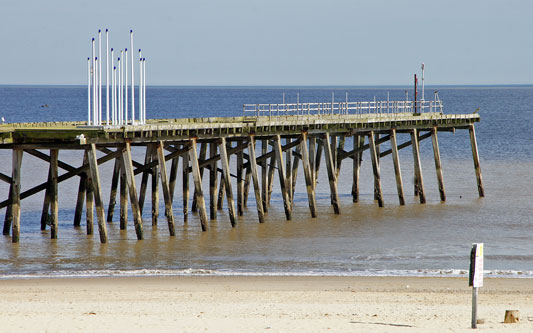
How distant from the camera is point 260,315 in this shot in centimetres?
1834

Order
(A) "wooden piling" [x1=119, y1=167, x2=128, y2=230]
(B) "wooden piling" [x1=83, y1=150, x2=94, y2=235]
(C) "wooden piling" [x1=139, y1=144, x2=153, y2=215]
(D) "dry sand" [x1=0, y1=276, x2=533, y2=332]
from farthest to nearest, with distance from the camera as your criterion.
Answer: (C) "wooden piling" [x1=139, y1=144, x2=153, y2=215] < (A) "wooden piling" [x1=119, y1=167, x2=128, y2=230] < (B) "wooden piling" [x1=83, y1=150, x2=94, y2=235] < (D) "dry sand" [x1=0, y1=276, x2=533, y2=332]

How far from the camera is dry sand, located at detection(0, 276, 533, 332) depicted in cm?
1719

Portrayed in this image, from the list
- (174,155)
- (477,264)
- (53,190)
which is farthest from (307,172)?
(477,264)

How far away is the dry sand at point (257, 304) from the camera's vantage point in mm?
17188

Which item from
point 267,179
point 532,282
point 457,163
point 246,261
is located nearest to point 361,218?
point 267,179

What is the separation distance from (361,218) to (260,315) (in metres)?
18.0

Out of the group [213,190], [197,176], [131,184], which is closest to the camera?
[131,184]

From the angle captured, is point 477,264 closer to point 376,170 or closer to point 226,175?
point 226,175

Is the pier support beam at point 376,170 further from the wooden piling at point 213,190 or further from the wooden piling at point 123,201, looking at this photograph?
the wooden piling at point 123,201

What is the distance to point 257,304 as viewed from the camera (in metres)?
19.9

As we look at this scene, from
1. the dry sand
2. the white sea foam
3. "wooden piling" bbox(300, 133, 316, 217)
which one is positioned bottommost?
the white sea foam

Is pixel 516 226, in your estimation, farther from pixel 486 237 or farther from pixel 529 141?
pixel 529 141

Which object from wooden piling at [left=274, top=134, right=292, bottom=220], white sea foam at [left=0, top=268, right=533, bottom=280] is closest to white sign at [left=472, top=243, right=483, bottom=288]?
white sea foam at [left=0, top=268, right=533, bottom=280]

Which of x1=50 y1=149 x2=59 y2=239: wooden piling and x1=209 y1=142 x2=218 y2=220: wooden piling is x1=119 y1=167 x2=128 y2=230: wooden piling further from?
x1=209 y1=142 x2=218 y2=220: wooden piling
